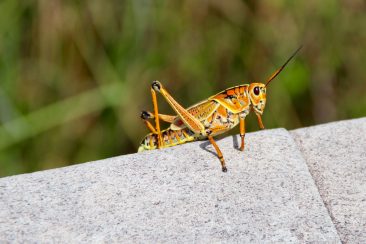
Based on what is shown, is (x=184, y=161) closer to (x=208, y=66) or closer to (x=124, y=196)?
(x=124, y=196)

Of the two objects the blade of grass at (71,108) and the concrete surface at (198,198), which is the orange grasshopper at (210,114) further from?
the blade of grass at (71,108)

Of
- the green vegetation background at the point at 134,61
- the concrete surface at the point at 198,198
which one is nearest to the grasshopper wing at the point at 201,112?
the concrete surface at the point at 198,198

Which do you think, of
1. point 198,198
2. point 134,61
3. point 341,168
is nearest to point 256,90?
point 341,168

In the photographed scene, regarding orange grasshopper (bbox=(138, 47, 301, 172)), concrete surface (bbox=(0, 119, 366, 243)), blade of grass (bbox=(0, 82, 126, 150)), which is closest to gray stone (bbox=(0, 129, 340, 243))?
concrete surface (bbox=(0, 119, 366, 243))

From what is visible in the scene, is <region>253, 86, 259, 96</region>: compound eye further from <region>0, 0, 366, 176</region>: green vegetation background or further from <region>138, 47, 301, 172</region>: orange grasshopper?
<region>0, 0, 366, 176</region>: green vegetation background

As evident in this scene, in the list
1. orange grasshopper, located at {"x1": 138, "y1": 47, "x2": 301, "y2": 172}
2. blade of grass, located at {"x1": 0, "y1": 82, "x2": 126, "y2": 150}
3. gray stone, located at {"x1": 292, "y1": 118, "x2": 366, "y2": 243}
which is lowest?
gray stone, located at {"x1": 292, "y1": 118, "x2": 366, "y2": 243}

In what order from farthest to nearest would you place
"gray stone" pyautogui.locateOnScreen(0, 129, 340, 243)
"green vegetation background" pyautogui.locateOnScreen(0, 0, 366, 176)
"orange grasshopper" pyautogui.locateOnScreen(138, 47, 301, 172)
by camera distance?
"green vegetation background" pyautogui.locateOnScreen(0, 0, 366, 176), "orange grasshopper" pyautogui.locateOnScreen(138, 47, 301, 172), "gray stone" pyautogui.locateOnScreen(0, 129, 340, 243)

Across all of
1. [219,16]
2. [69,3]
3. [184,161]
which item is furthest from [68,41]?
[184,161]
